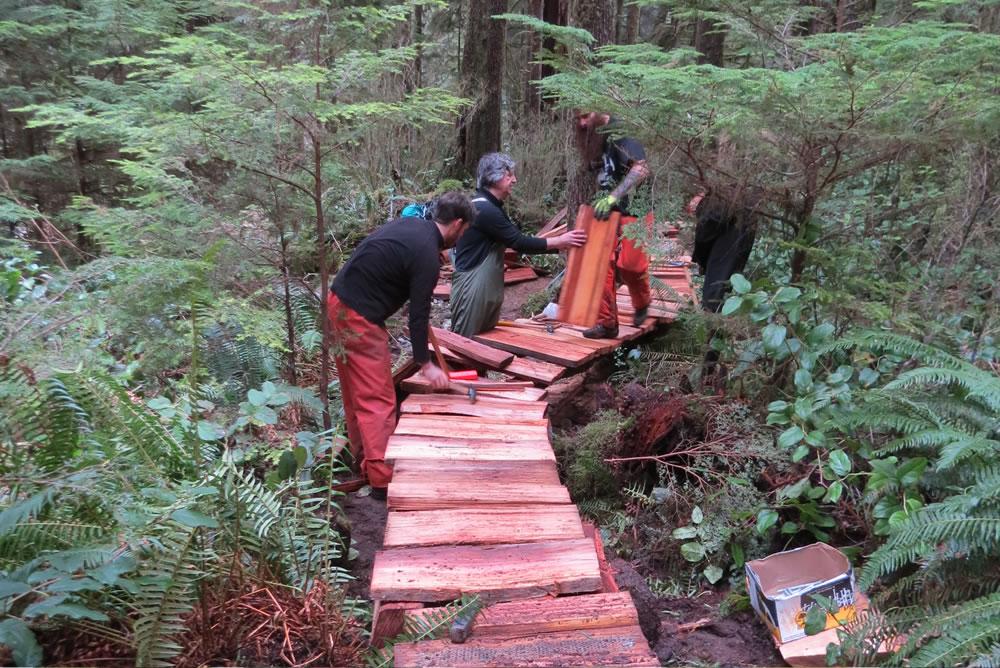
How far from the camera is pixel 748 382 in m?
5.32

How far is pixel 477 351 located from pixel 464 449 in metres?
1.70

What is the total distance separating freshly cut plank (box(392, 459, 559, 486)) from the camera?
12.9ft

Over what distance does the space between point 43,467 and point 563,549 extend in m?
2.33

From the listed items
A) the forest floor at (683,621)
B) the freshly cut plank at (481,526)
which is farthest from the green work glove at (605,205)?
the freshly cut plank at (481,526)

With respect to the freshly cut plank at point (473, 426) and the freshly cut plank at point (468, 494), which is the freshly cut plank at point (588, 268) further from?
the freshly cut plank at point (468, 494)

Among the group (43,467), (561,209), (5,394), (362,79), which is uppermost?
(362,79)

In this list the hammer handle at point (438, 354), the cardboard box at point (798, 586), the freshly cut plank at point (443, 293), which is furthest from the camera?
the freshly cut plank at point (443, 293)

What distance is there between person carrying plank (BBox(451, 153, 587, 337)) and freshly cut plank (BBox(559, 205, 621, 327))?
0.37ft

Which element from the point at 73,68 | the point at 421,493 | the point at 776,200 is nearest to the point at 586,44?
the point at 776,200

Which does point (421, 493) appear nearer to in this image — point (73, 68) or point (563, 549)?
point (563, 549)

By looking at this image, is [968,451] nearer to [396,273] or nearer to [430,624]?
[430,624]

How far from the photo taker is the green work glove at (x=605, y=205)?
20.2 ft

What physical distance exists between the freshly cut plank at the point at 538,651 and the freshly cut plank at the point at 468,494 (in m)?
1.05

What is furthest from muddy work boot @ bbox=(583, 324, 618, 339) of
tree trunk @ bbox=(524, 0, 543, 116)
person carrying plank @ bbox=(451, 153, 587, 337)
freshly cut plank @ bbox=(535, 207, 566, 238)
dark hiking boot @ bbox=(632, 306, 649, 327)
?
tree trunk @ bbox=(524, 0, 543, 116)
